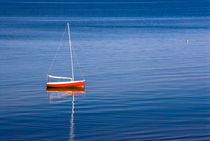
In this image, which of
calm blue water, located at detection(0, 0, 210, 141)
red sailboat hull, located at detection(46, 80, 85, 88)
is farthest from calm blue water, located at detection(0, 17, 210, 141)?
red sailboat hull, located at detection(46, 80, 85, 88)

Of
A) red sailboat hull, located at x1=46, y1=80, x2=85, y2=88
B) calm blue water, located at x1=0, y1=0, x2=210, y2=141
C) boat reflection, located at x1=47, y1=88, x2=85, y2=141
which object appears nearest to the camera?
calm blue water, located at x1=0, y1=0, x2=210, y2=141

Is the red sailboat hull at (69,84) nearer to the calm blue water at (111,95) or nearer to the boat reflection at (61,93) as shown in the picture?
the boat reflection at (61,93)

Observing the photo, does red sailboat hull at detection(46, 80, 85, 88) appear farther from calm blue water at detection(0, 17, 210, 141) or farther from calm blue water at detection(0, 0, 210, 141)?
calm blue water at detection(0, 17, 210, 141)

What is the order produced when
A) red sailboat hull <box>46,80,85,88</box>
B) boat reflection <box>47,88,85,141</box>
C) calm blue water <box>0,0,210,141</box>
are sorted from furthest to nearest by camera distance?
1. red sailboat hull <box>46,80,85,88</box>
2. boat reflection <box>47,88,85,141</box>
3. calm blue water <box>0,0,210,141</box>

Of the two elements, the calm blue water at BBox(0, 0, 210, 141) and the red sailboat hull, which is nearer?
the calm blue water at BBox(0, 0, 210, 141)

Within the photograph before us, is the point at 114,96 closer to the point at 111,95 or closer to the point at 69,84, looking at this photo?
the point at 111,95

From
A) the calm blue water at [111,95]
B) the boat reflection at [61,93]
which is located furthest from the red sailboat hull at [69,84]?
the calm blue water at [111,95]

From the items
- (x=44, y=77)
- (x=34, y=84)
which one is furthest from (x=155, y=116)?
(x=44, y=77)

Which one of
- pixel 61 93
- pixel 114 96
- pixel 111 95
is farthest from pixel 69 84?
pixel 114 96

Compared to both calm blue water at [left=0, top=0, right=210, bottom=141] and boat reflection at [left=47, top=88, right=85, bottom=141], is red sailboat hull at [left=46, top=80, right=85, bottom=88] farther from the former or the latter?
calm blue water at [left=0, top=0, right=210, bottom=141]

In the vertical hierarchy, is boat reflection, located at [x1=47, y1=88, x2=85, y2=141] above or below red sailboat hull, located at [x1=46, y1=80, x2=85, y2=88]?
below

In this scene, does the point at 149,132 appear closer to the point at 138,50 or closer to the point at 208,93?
the point at 208,93

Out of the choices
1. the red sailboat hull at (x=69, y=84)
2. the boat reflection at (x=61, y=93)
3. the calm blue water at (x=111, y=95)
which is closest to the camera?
the calm blue water at (x=111, y=95)

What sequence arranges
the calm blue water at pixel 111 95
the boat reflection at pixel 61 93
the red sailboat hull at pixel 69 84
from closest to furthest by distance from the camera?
the calm blue water at pixel 111 95
the boat reflection at pixel 61 93
the red sailboat hull at pixel 69 84
